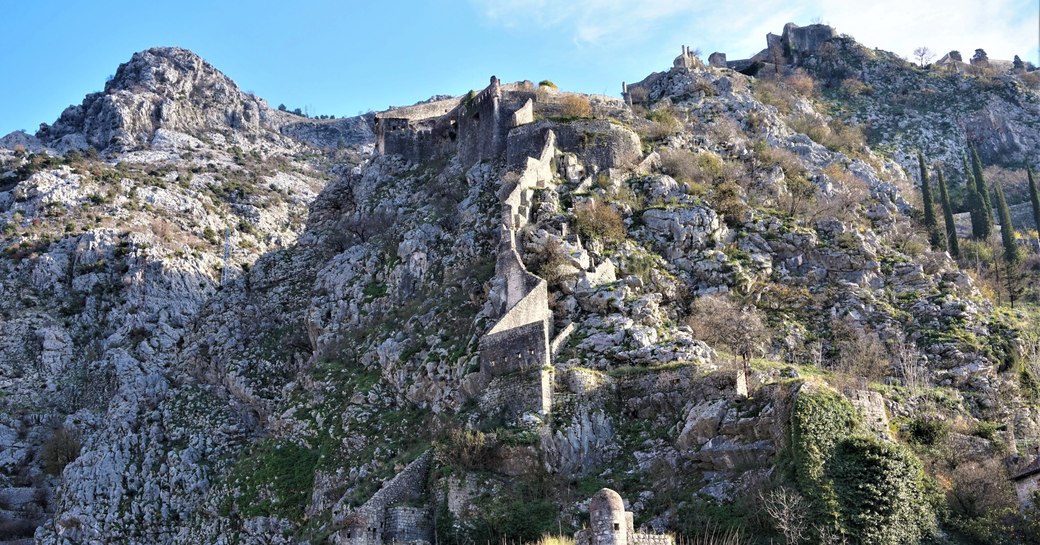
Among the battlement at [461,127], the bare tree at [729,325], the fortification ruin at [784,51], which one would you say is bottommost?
the bare tree at [729,325]

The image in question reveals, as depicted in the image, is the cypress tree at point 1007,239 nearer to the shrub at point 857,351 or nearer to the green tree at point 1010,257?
the green tree at point 1010,257

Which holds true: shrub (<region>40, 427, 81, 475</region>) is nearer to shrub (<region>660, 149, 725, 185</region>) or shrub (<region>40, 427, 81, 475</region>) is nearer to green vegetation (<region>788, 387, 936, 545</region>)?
shrub (<region>660, 149, 725, 185</region>)

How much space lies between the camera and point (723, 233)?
1750 inches

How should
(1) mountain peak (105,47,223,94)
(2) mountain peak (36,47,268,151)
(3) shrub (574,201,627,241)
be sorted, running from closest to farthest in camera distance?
(3) shrub (574,201,627,241) → (2) mountain peak (36,47,268,151) → (1) mountain peak (105,47,223,94)

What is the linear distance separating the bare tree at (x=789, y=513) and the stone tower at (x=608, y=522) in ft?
15.2

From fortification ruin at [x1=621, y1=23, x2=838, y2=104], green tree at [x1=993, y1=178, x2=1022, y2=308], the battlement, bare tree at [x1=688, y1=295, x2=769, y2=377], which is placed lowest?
bare tree at [x1=688, y1=295, x2=769, y2=377]

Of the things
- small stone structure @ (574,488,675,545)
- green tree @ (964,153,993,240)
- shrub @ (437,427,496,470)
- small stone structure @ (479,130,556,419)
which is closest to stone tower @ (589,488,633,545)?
small stone structure @ (574,488,675,545)

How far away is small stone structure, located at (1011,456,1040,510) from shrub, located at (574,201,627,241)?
18.9m

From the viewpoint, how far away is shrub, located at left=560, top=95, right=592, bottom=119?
53.7 metres

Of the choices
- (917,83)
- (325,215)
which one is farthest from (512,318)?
(917,83)

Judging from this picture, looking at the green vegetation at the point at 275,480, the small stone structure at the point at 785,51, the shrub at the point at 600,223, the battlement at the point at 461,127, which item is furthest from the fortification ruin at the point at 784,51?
the green vegetation at the point at 275,480

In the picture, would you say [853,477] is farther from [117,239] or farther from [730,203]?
[117,239]

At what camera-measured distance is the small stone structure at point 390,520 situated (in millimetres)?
30641

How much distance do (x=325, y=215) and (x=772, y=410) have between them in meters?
32.9
